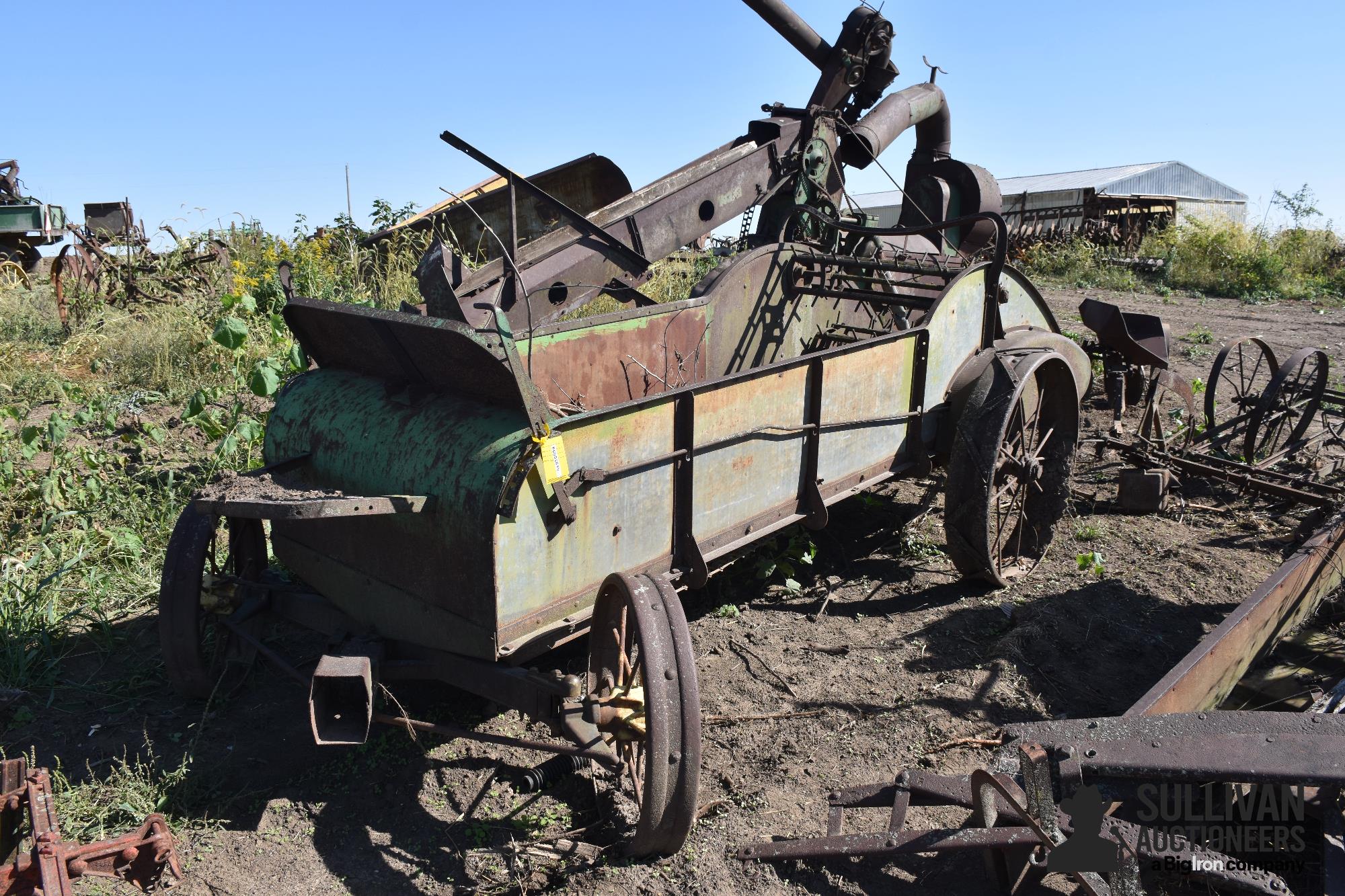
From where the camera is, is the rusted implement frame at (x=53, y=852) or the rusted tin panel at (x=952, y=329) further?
the rusted tin panel at (x=952, y=329)

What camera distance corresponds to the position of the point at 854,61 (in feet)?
19.7

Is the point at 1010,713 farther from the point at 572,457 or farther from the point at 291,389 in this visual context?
the point at 291,389

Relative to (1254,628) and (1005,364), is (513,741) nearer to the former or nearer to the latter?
(1254,628)

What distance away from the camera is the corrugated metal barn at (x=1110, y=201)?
838 inches

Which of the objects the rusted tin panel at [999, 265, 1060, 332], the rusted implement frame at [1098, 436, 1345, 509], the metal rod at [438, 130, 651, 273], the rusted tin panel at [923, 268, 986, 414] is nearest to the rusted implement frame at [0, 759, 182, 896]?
the metal rod at [438, 130, 651, 273]

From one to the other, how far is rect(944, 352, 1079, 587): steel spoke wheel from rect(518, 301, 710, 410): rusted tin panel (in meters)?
1.51

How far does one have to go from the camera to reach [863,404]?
444 cm

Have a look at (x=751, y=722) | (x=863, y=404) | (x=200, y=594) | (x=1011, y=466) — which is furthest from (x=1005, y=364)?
(x=200, y=594)

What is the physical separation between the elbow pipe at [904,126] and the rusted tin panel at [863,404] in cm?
220

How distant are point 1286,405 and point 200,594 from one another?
6869 mm

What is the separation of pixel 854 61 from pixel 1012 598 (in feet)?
11.8

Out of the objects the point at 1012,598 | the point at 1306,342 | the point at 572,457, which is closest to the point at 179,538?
the point at 572,457

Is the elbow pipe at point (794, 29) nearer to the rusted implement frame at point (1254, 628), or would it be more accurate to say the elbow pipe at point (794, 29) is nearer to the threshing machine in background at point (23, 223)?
the rusted implement frame at point (1254, 628)
